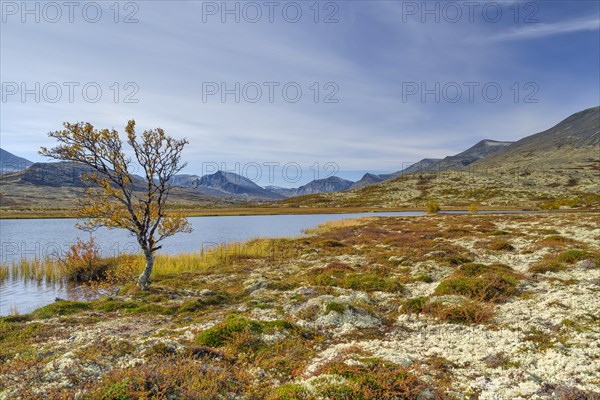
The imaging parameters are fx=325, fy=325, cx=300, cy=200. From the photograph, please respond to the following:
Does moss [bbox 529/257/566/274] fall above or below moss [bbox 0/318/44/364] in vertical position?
above

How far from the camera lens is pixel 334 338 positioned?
40.2 ft

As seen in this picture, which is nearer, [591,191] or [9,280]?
[9,280]

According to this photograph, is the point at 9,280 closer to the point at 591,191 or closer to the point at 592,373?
the point at 592,373

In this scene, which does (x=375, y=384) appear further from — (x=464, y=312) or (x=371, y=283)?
(x=371, y=283)

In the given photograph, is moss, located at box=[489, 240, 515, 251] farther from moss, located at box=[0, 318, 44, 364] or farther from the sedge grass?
moss, located at box=[0, 318, 44, 364]

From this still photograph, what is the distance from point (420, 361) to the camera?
32.0 ft

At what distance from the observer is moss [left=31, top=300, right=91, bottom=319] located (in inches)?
642

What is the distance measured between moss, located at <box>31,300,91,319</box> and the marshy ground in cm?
10

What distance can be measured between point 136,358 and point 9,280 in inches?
1136

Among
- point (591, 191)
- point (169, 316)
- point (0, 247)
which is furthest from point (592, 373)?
point (591, 191)

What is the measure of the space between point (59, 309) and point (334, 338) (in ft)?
48.1

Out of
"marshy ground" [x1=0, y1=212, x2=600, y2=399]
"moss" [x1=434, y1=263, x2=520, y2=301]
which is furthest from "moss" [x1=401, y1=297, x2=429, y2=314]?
"moss" [x1=434, y1=263, x2=520, y2=301]

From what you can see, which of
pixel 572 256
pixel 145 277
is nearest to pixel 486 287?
pixel 572 256

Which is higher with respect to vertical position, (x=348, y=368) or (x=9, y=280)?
(x=348, y=368)
